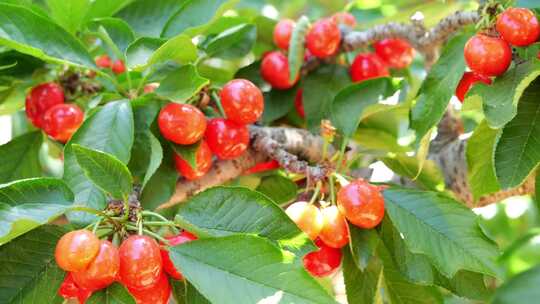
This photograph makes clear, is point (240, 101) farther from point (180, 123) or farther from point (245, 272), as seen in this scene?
point (245, 272)

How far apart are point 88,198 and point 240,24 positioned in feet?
2.07

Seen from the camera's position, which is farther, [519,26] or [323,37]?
[323,37]

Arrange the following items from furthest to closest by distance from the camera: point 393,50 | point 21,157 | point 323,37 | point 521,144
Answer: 1. point 393,50
2. point 323,37
3. point 21,157
4. point 521,144

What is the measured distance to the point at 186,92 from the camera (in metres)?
1.33

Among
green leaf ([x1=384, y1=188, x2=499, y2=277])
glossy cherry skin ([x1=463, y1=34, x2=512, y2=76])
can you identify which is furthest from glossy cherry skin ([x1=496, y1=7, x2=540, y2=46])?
green leaf ([x1=384, y1=188, x2=499, y2=277])

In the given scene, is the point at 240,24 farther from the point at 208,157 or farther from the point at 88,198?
the point at 88,198

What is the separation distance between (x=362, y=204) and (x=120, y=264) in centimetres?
45

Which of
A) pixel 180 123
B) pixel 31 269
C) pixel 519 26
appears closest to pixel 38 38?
pixel 180 123

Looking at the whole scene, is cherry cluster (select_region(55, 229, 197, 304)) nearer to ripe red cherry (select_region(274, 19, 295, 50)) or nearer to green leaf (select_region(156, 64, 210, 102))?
green leaf (select_region(156, 64, 210, 102))

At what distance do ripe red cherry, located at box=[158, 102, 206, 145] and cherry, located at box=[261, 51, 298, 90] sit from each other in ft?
1.45

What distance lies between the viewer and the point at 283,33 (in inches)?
73.3

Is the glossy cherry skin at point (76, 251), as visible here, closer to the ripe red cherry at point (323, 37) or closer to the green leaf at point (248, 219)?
the green leaf at point (248, 219)

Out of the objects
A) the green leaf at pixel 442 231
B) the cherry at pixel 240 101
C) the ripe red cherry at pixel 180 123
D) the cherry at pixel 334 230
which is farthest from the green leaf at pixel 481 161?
the ripe red cherry at pixel 180 123

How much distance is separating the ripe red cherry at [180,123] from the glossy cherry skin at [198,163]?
56 mm
